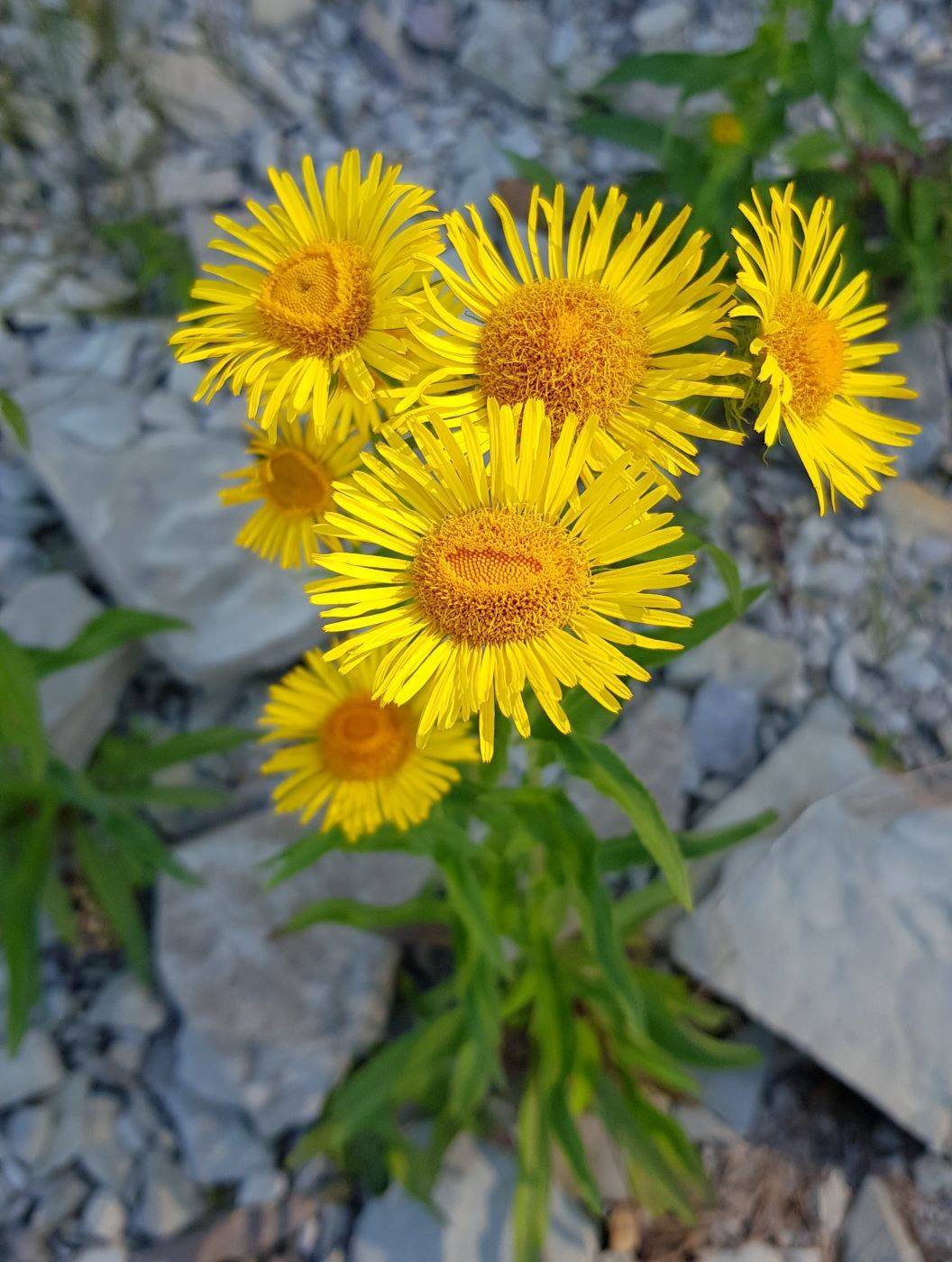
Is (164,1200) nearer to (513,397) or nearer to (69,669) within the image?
(69,669)

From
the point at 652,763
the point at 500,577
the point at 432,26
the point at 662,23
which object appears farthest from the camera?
the point at 432,26

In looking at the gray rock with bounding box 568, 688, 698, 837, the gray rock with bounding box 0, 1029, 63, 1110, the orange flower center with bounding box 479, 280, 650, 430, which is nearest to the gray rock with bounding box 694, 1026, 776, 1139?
the gray rock with bounding box 568, 688, 698, 837

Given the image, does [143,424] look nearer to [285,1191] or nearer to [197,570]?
[197,570]

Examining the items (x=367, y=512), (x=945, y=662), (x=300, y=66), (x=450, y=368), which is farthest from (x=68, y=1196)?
(x=300, y=66)

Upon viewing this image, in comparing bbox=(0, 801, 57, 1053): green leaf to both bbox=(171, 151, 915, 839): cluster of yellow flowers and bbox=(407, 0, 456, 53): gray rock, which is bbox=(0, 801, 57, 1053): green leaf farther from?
bbox=(407, 0, 456, 53): gray rock

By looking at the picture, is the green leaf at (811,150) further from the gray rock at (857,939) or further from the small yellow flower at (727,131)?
the gray rock at (857,939)

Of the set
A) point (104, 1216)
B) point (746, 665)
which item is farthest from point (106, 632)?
point (746, 665)
